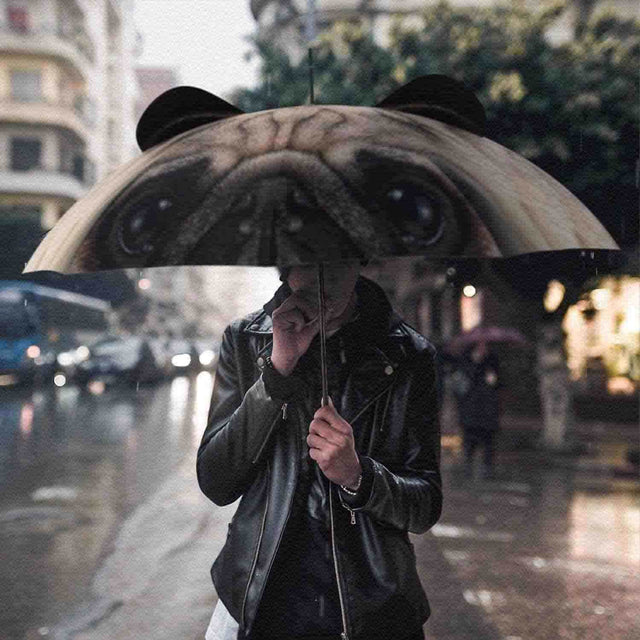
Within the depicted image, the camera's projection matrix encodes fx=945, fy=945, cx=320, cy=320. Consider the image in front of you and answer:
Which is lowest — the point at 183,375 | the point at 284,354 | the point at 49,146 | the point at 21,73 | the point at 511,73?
the point at 183,375

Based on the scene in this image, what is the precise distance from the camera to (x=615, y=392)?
22062 mm

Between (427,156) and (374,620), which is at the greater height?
(427,156)

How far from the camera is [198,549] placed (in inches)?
287

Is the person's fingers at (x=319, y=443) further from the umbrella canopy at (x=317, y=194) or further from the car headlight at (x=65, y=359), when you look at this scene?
the car headlight at (x=65, y=359)

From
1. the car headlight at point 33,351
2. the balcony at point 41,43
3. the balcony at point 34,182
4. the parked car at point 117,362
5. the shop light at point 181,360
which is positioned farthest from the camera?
the balcony at point 41,43

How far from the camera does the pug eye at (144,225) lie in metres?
1.86

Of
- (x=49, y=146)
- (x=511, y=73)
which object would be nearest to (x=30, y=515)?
(x=511, y=73)

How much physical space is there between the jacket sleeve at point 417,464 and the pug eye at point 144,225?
706 millimetres

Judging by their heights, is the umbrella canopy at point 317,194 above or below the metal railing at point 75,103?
below

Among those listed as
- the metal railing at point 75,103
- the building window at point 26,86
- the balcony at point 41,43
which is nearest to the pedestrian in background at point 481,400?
the metal railing at point 75,103

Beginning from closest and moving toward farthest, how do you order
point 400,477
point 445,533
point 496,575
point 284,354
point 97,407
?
point 284,354 → point 400,477 → point 496,575 → point 445,533 → point 97,407

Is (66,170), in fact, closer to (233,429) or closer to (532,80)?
(532,80)

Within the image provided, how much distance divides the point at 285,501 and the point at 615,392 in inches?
832

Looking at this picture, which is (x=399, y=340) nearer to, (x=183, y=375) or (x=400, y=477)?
(x=400, y=477)
